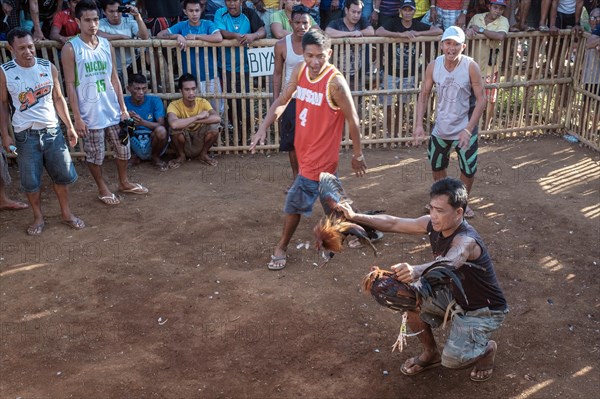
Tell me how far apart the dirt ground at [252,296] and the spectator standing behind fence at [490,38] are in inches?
65.2

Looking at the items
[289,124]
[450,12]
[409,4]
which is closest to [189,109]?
[289,124]

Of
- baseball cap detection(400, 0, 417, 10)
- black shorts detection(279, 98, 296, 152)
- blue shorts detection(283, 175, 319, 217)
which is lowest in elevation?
blue shorts detection(283, 175, 319, 217)

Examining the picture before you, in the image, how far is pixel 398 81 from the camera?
31.5 feet

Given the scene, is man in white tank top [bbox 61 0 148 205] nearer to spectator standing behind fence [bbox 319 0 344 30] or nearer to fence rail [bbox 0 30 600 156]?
fence rail [bbox 0 30 600 156]

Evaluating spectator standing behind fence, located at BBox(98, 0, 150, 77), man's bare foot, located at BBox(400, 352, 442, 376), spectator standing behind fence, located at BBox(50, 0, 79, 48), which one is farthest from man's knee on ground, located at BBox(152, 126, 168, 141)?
man's bare foot, located at BBox(400, 352, 442, 376)

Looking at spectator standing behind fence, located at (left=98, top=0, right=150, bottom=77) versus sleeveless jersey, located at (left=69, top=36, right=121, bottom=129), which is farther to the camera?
spectator standing behind fence, located at (left=98, top=0, right=150, bottom=77)

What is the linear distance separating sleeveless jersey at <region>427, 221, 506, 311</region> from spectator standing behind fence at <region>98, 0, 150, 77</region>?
18.1 feet

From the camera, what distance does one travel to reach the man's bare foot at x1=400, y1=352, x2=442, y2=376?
187 inches

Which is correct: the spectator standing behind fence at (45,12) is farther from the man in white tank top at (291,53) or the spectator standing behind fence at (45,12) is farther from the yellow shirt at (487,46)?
the yellow shirt at (487,46)

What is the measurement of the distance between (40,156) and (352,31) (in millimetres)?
4300

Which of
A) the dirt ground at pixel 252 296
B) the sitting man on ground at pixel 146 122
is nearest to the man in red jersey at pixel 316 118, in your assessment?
the dirt ground at pixel 252 296

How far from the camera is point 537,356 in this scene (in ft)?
16.4

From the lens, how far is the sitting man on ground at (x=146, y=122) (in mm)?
8492

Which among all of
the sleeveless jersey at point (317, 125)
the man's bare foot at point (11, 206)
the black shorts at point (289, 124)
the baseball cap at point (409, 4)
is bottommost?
the man's bare foot at point (11, 206)
